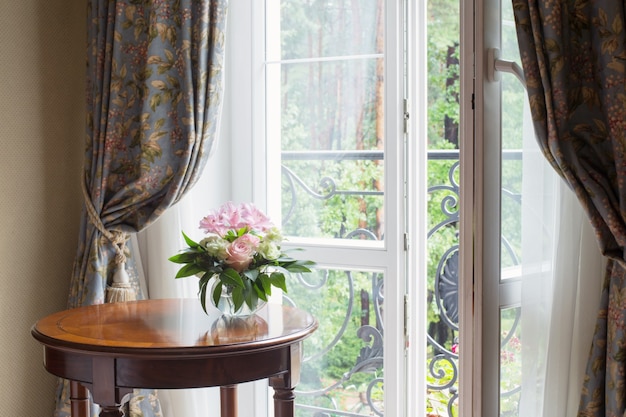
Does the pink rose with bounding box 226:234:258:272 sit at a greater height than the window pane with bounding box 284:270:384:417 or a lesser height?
greater

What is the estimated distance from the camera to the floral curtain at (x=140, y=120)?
262 centimetres

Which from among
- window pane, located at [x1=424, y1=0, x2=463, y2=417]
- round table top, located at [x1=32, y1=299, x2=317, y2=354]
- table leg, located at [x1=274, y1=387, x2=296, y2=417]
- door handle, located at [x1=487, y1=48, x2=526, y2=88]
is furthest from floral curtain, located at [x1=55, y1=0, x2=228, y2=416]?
window pane, located at [x1=424, y1=0, x2=463, y2=417]

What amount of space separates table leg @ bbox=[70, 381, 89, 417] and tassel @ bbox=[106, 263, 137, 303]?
1.43ft

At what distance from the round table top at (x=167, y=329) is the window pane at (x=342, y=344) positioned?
0.50 m

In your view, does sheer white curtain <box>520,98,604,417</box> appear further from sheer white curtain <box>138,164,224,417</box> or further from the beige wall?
the beige wall

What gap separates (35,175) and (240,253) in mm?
987

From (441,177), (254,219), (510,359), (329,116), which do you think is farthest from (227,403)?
(441,177)

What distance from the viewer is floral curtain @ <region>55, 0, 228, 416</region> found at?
2625 mm

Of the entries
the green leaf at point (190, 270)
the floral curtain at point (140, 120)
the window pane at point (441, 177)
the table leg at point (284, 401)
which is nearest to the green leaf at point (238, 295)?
the green leaf at point (190, 270)

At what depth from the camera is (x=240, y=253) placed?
208 centimetres

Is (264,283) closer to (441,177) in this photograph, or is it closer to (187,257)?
(187,257)

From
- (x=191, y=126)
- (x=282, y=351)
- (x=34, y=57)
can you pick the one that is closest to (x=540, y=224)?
(x=282, y=351)

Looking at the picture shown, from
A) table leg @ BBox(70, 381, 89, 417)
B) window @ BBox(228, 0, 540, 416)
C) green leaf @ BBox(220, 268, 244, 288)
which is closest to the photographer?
green leaf @ BBox(220, 268, 244, 288)

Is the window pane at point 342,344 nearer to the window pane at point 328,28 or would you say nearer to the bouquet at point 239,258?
the bouquet at point 239,258
